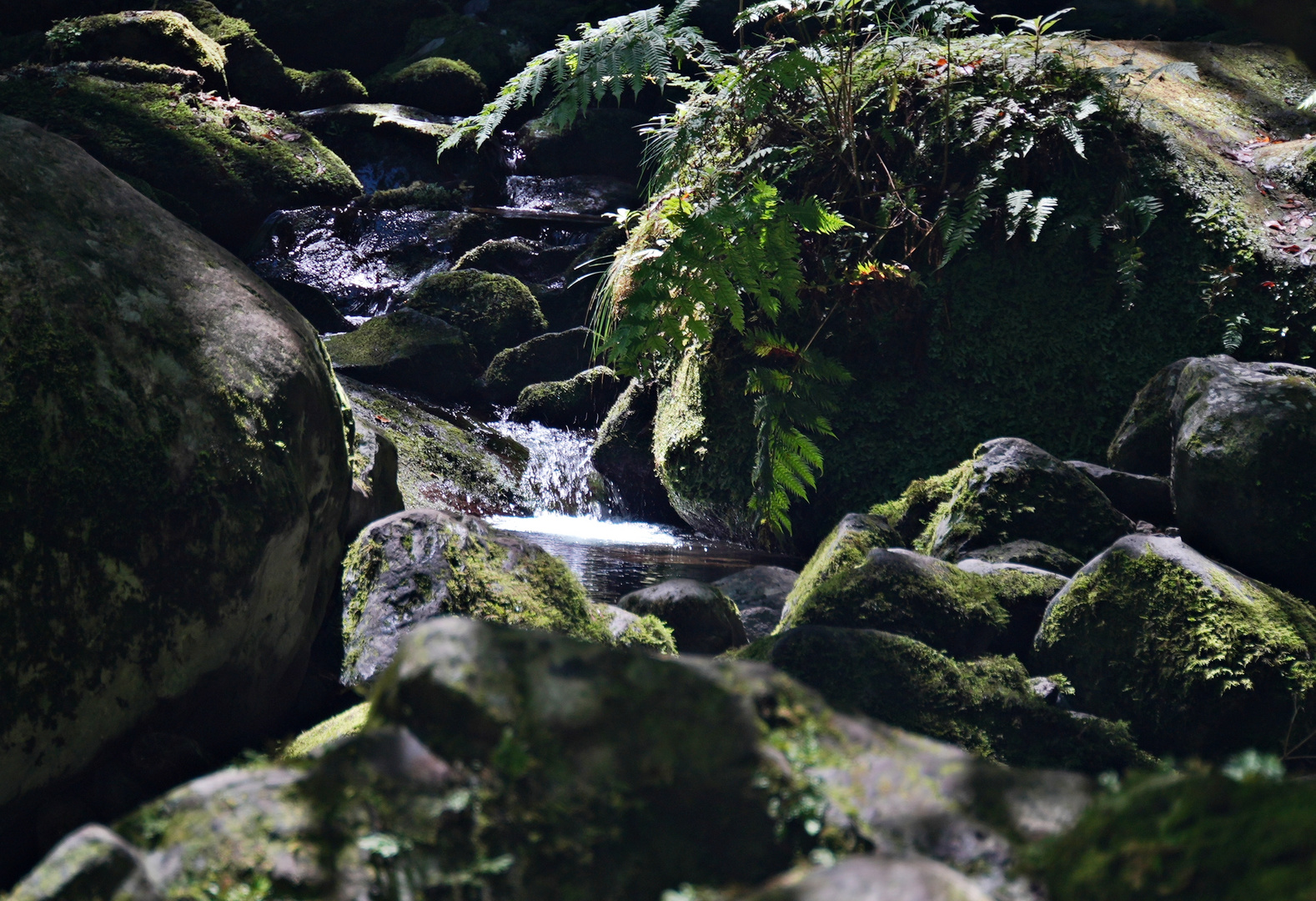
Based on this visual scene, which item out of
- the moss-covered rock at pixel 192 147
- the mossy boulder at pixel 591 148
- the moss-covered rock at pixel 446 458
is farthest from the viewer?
the mossy boulder at pixel 591 148

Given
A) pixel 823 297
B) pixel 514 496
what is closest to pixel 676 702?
pixel 823 297

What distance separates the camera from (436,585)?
11.6 ft

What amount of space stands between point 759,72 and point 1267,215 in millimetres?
3476

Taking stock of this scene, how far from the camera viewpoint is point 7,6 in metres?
14.8

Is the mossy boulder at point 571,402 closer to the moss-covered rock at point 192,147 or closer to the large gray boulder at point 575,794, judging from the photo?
the moss-covered rock at point 192,147

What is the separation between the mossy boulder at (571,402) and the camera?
994cm

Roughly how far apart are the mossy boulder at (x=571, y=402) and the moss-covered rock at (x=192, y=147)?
5.30 meters

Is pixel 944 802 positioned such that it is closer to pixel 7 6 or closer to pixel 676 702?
pixel 676 702

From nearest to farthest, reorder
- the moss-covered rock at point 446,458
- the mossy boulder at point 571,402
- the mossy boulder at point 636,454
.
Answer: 1. the moss-covered rock at point 446,458
2. the mossy boulder at point 636,454
3. the mossy boulder at point 571,402

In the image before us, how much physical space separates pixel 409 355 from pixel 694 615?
6501 millimetres

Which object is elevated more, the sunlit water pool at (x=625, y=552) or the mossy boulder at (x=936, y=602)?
the mossy boulder at (x=936, y=602)

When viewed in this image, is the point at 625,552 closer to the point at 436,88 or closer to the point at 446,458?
the point at 446,458

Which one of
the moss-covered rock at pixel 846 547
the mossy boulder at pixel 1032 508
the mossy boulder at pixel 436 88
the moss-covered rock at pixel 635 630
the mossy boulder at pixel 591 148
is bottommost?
the moss-covered rock at pixel 635 630

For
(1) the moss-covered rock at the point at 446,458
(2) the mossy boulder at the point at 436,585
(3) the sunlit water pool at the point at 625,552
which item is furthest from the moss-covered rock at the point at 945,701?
(1) the moss-covered rock at the point at 446,458
